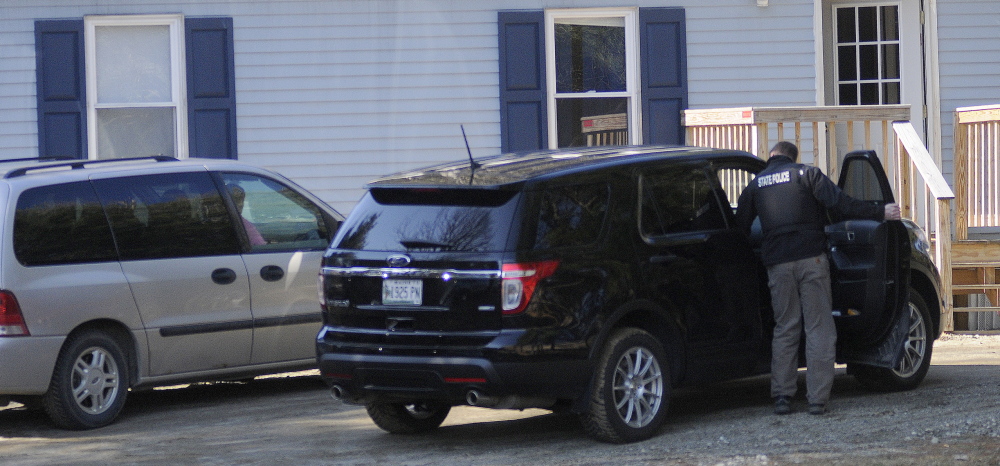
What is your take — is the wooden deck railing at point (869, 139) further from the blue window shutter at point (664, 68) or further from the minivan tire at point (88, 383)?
the minivan tire at point (88, 383)

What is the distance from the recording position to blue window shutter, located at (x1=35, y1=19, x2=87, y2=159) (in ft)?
43.8

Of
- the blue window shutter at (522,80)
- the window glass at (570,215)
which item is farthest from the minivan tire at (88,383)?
the blue window shutter at (522,80)

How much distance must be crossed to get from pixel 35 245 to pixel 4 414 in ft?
5.76

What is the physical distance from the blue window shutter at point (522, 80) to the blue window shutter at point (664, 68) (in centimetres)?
112

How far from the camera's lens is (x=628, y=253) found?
22.7 feet

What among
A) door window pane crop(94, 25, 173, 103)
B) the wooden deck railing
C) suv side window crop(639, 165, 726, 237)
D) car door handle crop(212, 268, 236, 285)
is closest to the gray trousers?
suv side window crop(639, 165, 726, 237)

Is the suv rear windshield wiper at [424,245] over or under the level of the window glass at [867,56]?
under

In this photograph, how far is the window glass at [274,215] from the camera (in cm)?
905

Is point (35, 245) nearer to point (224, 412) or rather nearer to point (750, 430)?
point (224, 412)

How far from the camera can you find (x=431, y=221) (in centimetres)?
679

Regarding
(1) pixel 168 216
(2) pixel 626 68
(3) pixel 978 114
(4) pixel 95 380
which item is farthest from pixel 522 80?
(4) pixel 95 380

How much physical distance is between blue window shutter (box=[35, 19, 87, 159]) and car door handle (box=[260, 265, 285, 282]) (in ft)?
17.6

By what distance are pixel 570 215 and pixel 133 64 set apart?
8.21 metres

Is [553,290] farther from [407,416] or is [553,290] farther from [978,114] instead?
[978,114]
